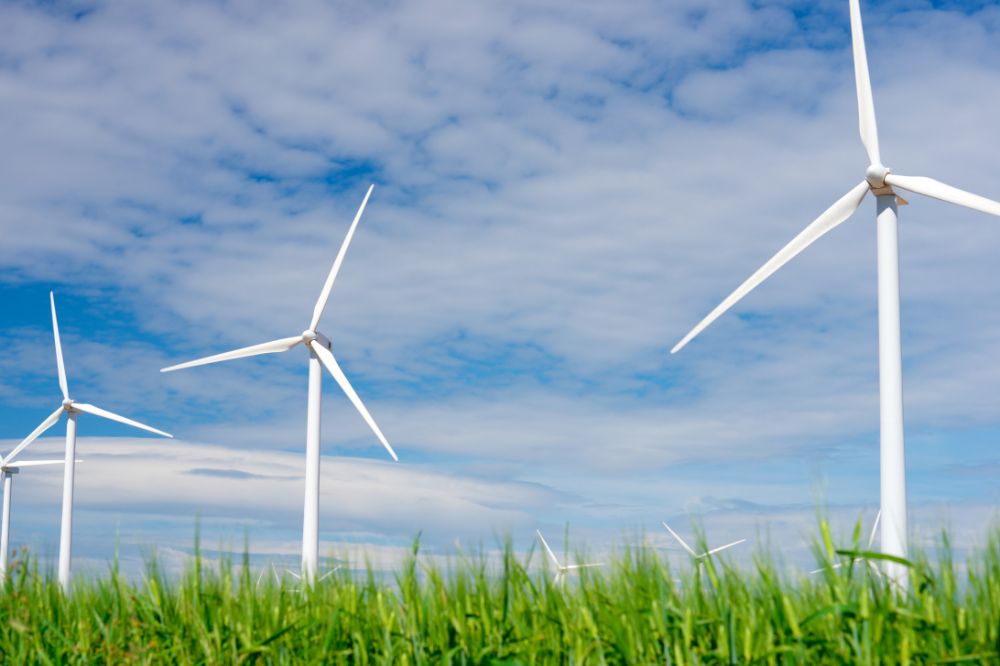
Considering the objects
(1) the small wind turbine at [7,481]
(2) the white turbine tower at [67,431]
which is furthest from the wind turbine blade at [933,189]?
(1) the small wind turbine at [7,481]

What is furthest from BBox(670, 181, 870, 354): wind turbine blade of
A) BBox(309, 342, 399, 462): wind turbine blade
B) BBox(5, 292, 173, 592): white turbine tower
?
BBox(5, 292, 173, 592): white turbine tower

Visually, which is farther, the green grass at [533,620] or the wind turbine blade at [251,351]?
the wind turbine blade at [251,351]

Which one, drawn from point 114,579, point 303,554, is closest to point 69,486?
point 303,554

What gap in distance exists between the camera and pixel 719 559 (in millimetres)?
10039

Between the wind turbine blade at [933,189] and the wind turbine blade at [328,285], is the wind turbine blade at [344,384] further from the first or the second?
the wind turbine blade at [933,189]

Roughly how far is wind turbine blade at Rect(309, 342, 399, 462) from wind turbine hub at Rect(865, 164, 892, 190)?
14917mm

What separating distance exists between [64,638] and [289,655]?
3224mm

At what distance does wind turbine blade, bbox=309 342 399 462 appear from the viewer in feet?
100

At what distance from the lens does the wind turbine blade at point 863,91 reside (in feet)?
77.2

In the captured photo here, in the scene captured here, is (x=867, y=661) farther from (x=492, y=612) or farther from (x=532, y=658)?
(x=492, y=612)

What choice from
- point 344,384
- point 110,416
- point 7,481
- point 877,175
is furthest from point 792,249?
point 7,481

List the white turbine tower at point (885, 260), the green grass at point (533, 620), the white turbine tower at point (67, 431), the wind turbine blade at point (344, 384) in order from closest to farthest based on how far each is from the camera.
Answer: the green grass at point (533, 620)
the white turbine tower at point (885, 260)
the wind turbine blade at point (344, 384)
the white turbine tower at point (67, 431)

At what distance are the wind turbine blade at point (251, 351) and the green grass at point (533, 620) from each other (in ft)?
66.2

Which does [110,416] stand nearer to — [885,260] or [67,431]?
[67,431]
